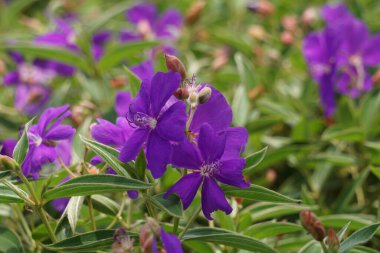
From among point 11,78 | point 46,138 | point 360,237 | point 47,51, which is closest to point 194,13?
point 47,51

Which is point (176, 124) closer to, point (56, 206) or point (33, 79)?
point (56, 206)

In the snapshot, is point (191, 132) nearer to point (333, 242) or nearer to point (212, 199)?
point (212, 199)

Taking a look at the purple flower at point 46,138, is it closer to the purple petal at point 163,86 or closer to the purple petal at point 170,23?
the purple petal at point 163,86

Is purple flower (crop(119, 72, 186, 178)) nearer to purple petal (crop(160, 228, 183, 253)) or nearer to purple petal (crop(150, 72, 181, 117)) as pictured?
purple petal (crop(150, 72, 181, 117))

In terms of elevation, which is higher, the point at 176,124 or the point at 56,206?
the point at 56,206

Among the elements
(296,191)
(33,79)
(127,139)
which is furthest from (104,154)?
(33,79)
